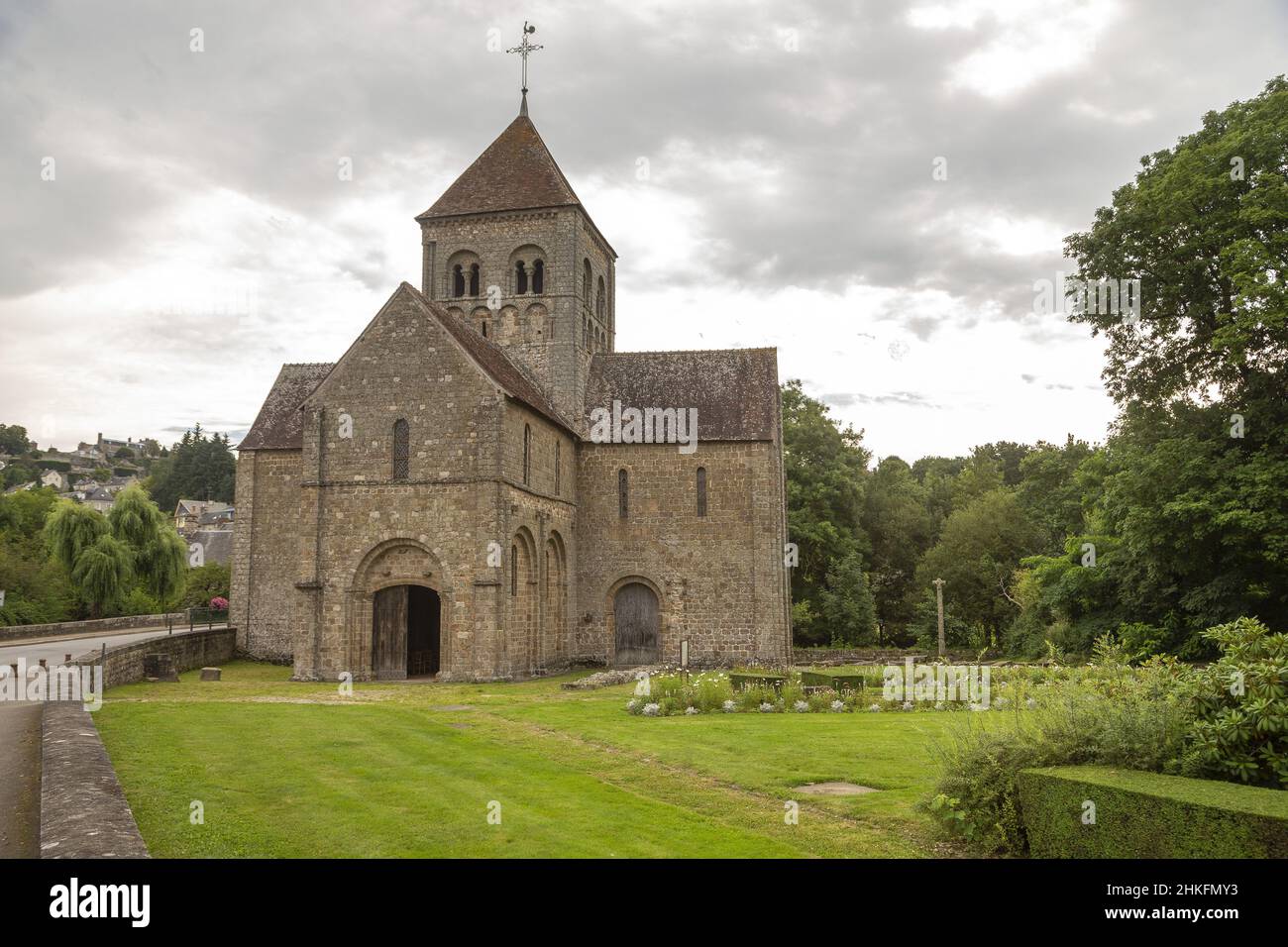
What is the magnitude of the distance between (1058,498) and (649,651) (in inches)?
1032

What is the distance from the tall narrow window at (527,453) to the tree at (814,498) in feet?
65.5

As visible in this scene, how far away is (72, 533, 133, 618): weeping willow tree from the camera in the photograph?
1761 inches

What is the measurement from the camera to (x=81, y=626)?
3922 cm

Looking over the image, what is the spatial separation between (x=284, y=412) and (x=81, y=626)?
562 inches

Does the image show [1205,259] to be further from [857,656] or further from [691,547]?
[857,656]

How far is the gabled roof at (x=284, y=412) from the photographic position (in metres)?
33.3

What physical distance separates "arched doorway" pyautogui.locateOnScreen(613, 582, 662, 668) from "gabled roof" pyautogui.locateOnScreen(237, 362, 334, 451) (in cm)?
1256

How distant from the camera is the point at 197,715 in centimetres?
1648

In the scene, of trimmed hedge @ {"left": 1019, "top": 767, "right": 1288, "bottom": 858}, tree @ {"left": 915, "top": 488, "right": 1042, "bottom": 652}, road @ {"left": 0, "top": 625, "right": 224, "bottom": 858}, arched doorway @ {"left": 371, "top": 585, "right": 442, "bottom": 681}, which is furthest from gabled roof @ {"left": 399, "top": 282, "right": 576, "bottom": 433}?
tree @ {"left": 915, "top": 488, "right": 1042, "bottom": 652}

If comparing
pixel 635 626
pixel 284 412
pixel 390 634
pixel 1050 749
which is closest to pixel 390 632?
pixel 390 634

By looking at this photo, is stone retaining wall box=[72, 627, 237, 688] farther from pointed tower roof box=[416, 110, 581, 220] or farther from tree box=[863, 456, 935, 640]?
tree box=[863, 456, 935, 640]

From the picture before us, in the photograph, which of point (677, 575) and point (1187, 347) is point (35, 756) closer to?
point (677, 575)
